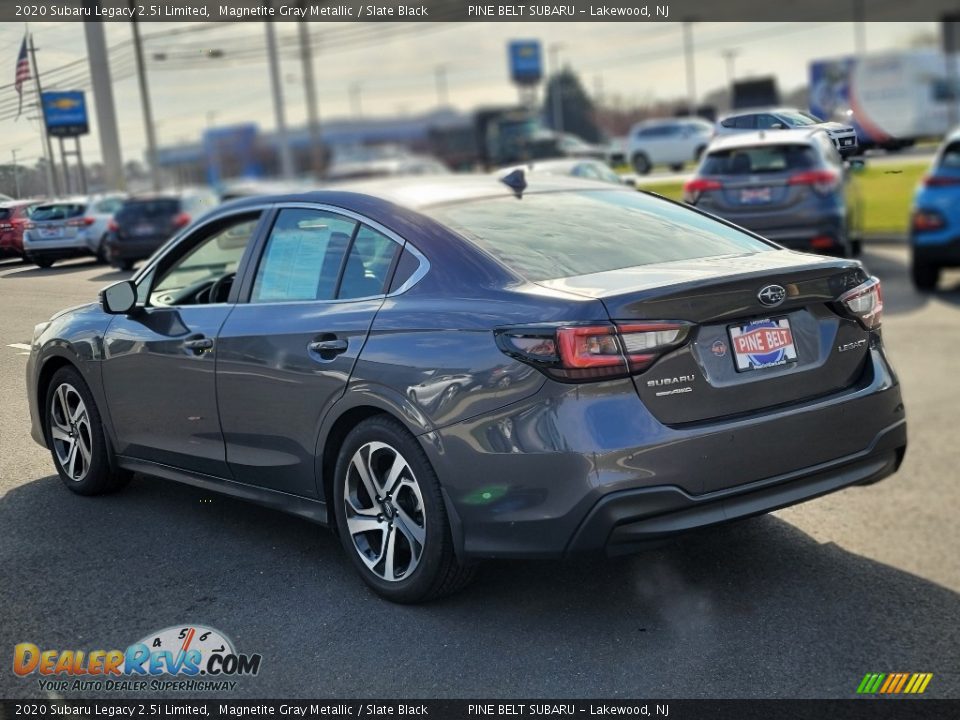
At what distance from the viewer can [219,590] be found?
4.02 meters

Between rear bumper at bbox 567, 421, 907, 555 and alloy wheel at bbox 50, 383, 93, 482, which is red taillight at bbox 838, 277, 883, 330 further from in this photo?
alloy wheel at bbox 50, 383, 93, 482

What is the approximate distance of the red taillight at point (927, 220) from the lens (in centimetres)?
1514

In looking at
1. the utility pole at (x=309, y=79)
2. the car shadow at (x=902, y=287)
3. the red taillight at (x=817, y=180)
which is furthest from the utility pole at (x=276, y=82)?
the red taillight at (x=817, y=180)

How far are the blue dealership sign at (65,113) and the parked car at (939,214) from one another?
12742mm

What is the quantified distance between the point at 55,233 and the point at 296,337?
932mm

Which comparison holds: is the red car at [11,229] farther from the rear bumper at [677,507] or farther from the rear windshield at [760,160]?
the rear windshield at [760,160]

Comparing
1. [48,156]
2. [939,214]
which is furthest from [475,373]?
[939,214]

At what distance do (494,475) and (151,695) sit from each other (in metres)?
1.21

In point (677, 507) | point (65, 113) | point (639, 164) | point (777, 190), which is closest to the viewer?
point (677, 507)

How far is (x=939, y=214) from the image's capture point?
15.1m

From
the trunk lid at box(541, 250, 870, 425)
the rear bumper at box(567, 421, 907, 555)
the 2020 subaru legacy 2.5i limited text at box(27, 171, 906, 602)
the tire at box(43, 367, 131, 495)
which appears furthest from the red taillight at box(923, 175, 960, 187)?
the tire at box(43, 367, 131, 495)

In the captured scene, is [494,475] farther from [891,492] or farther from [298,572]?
[891,492]

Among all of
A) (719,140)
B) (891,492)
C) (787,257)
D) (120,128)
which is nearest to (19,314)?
(120,128)

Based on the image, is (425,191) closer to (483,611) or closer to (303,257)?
(303,257)
